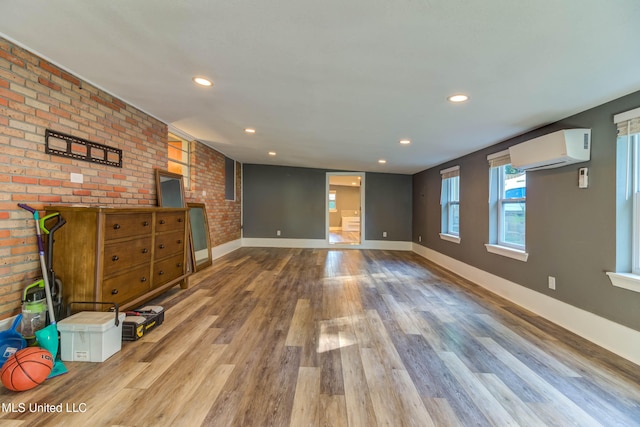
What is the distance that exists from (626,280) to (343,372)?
2315mm

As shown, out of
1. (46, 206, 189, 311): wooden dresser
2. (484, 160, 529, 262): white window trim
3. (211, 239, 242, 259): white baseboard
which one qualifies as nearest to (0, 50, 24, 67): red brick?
(46, 206, 189, 311): wooden dresser

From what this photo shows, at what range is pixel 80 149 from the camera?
2.46 meters

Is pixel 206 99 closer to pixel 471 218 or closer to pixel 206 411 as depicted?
pixel 206 411

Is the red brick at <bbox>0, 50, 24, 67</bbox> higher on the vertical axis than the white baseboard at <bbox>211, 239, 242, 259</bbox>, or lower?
higher

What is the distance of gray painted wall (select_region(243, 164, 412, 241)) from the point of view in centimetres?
730

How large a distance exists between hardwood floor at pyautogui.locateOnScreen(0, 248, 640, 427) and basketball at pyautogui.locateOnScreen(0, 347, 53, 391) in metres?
0.06

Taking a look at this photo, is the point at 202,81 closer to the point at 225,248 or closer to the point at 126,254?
the point at 126,254

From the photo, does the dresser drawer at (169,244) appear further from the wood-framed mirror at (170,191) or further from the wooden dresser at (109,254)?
the wood-framed mirror at (170,191)

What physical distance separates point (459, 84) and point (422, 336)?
212 centimetres

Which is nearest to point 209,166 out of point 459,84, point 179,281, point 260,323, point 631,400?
point 179,281

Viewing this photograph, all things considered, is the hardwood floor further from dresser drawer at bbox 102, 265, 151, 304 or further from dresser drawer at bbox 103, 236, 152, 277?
dresser drawer at bbox 103, 236, 152, 277

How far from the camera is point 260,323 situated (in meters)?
2.58

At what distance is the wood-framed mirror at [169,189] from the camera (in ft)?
11.8
